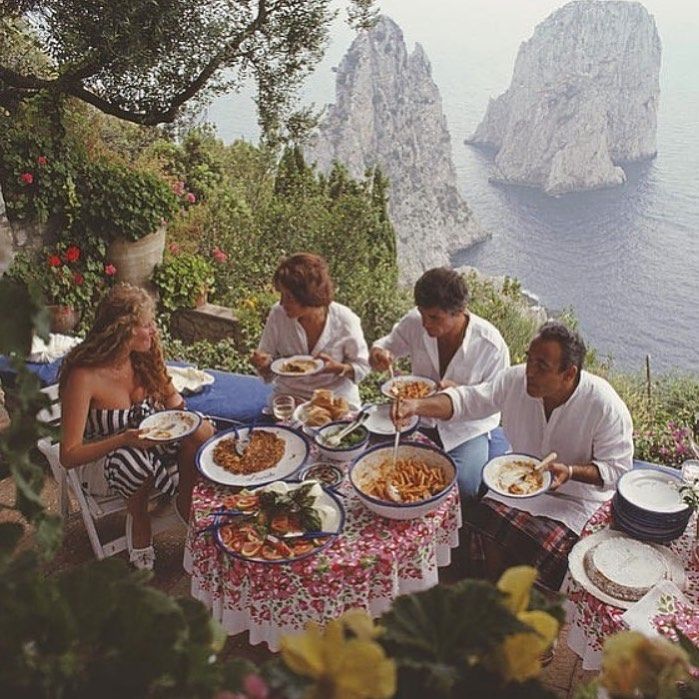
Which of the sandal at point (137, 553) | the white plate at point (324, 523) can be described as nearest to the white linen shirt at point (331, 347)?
the sandal at point (137, 553)

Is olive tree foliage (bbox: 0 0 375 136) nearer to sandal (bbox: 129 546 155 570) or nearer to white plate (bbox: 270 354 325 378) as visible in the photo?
white plate (bbox: 270 354 325 378)

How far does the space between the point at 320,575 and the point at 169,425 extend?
3.82 feet

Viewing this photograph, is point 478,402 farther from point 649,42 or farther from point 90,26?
point 649,42

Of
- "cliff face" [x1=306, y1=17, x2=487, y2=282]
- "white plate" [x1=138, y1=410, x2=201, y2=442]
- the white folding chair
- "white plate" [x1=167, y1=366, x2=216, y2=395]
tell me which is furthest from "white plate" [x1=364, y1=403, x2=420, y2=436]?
"cliff face" [x1=306, y1=17, x2=487, y2=282]

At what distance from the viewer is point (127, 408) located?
3.27 m

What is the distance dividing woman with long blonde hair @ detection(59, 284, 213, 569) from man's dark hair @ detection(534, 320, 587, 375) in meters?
1.71

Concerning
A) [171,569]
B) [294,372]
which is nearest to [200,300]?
[294,372]

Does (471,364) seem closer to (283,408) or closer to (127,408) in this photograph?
(283,408)

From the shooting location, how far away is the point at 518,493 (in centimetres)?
267

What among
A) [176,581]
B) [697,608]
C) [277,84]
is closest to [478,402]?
[697,608]

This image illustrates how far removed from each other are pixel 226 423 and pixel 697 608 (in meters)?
2.62

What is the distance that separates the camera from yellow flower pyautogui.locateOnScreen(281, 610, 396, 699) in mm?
464

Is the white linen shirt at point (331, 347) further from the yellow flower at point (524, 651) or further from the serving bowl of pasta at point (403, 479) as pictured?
the yellow flower at point (524, 651)

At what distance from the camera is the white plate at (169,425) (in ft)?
9.93
